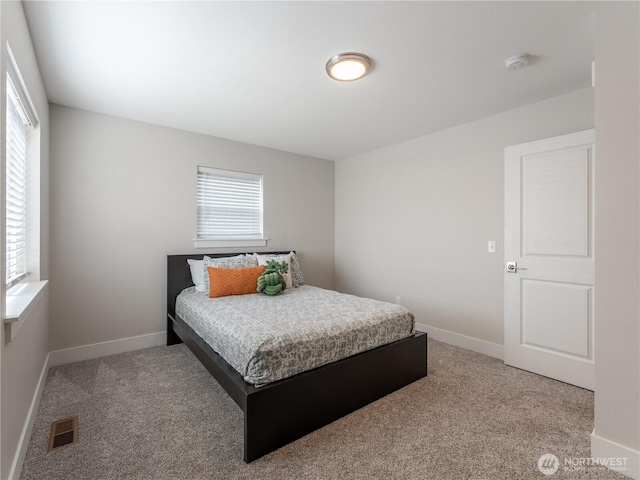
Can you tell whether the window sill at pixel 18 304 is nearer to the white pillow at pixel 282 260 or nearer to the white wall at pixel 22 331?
the white wall at pixel 22 331

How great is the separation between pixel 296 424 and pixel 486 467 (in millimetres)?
1035

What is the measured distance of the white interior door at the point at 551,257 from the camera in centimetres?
246

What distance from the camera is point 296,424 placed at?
1841mm

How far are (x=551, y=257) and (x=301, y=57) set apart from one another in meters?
2.56

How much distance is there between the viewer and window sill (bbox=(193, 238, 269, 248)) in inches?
146

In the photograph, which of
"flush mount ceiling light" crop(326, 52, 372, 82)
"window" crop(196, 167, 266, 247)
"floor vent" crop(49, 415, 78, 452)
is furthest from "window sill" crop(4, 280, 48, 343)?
"flush mount ceiling light" crop(326, 52, 372, 82)

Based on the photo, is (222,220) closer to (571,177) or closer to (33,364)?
(33,364)

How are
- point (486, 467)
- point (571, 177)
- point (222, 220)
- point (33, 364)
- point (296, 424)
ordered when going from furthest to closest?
point (222, 220) → point (571, 177) → point (33, 364) → point (296, 424) → point (486, 467)

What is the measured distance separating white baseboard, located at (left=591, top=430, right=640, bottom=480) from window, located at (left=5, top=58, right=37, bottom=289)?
3.39 metres

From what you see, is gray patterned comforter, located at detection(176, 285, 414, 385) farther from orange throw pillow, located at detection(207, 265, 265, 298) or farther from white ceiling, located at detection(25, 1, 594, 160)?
white ceiling, located at detection(25, 1, 594, 160)

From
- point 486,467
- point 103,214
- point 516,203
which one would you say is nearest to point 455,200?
point 516,203

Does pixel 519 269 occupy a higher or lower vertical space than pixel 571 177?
lower

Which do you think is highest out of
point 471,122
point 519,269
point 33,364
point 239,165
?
point 471,122

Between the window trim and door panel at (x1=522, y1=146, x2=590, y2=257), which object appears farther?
the window trim
